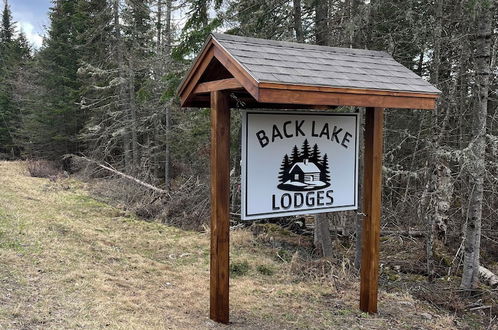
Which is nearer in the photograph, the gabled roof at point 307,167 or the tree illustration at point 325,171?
the gabled roof at point 307,167

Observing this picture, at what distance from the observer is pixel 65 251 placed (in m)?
6.26

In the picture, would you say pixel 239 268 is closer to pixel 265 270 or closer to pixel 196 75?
pixel 265 270

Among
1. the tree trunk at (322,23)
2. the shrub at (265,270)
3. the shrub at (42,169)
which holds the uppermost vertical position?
the tree trunk at (322,23)

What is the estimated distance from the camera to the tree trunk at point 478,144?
5688mm

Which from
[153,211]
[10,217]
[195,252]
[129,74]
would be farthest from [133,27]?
[195,252]

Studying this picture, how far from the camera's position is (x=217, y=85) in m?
3.93

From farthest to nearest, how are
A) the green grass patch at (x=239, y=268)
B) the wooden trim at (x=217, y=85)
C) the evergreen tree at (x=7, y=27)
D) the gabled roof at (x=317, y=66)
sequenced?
1. the evergreen tree at (x=7, y=27)
2. the green grass patch at (x=239, y=268)
3. the wooden trim at (x=217, y=85)
4. the gabled roof at (x=317, y=66)

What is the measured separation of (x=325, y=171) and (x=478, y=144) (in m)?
2.72

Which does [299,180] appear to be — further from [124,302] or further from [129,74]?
[129,74]

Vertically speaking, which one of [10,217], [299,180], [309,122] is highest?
[309,122]

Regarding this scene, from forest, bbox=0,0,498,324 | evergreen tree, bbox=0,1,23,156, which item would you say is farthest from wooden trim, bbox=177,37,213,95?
evergreen tree, bbox=0,1,23,156

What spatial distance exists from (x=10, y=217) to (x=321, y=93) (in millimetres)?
6793

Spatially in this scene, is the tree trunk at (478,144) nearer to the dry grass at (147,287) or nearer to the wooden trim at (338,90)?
the dry grass at (147,287)

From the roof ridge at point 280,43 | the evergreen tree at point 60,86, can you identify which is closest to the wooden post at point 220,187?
the roof ridge at point 280,43
